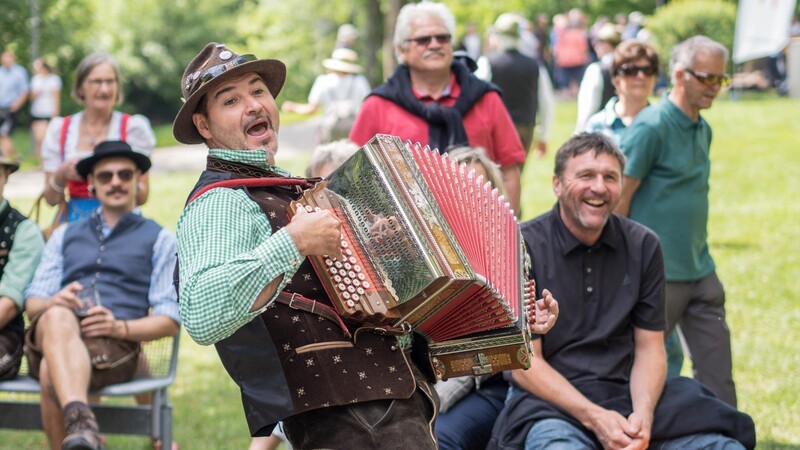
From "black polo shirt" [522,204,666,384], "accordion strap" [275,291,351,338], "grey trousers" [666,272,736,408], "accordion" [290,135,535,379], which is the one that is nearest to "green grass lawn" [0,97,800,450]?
"grey trousers" [666,272,736,408]

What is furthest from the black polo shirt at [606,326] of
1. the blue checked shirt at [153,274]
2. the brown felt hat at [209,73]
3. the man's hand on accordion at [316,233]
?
the blue checked shirt at [153,274]

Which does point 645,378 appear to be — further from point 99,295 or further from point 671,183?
point 99,295

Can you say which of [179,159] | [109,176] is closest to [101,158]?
[109,176]

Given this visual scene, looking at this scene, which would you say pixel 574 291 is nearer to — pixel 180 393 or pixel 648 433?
pixel 648 433

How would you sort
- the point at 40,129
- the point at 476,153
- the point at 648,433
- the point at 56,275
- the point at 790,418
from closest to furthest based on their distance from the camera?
the point at 648,433
the point at 476,153
the point at 56,275
the point at 790,418
the point at 40,129

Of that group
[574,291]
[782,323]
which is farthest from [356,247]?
[782,323]

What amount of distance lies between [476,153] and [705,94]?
1.48 metres

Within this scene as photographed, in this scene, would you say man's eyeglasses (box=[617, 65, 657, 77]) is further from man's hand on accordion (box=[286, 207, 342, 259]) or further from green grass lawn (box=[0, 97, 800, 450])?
man's hand on accordion (box=[286, 207, 342, 259])

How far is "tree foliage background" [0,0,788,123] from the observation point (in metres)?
26.2

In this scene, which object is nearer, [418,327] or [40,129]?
[418,327]

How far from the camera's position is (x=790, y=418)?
6172 millimetres

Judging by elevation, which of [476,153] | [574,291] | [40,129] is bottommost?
[40,129]

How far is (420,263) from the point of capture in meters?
3.01

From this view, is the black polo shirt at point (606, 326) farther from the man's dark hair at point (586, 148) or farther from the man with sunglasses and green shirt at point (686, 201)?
the man with sunglasses and green shirt at point (686, 201)
